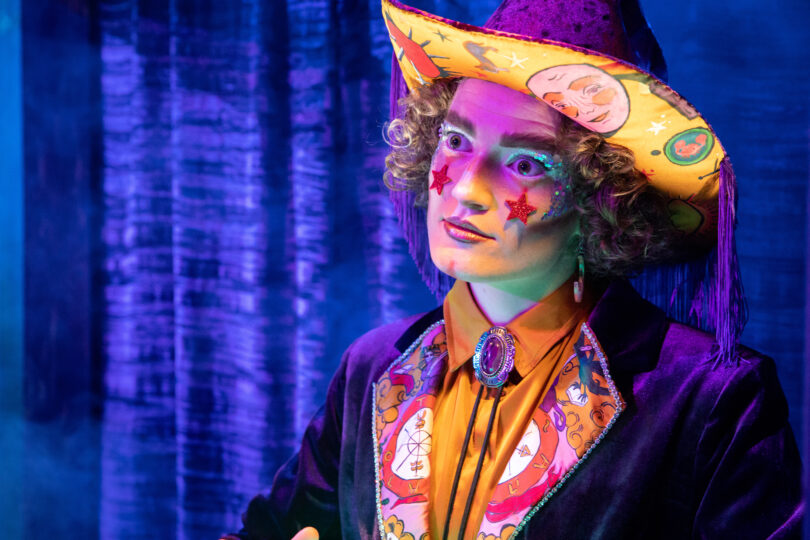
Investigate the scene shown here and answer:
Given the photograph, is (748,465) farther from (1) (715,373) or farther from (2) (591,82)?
(2) (591,82)

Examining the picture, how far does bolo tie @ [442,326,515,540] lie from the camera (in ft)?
4.14

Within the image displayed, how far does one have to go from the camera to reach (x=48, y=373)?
2.11m

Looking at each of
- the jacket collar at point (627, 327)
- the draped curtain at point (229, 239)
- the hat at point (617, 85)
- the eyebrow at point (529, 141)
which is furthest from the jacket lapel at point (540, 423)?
the draped curtain at point (229, 239)

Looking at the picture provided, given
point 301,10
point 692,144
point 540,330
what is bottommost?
point 540,330

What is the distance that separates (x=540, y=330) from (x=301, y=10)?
0.99 metres

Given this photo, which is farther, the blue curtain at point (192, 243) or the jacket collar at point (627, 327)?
the blue curtain at point (192, 243)

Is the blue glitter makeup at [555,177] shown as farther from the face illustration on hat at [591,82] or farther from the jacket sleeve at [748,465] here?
the jacket sleeve at [748,465]

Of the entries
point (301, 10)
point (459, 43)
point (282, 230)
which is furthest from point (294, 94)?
point (459, 43)

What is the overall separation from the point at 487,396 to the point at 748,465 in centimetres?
37

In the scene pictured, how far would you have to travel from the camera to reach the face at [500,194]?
48.4 inches

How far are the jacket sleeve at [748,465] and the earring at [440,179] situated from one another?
18.5 inches

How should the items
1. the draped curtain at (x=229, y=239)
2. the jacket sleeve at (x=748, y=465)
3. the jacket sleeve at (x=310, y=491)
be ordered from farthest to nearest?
the draped curtain at (x=229, y=239) < the jacket sleeve at (x=310, y=491) < the jacket sleeve at (x=748, y=465)

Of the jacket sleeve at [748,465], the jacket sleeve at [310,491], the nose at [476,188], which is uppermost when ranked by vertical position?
the nose at [476,188]

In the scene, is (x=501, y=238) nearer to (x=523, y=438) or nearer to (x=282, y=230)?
(x=523, y=438)
